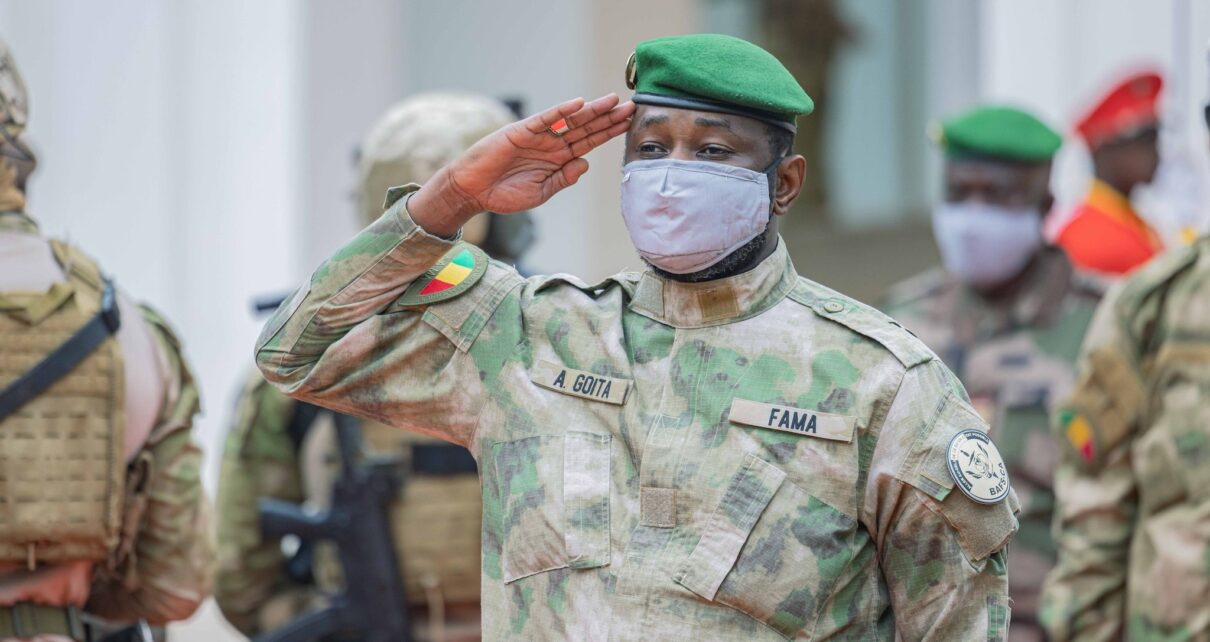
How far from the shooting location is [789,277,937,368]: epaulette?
3277 millimetres

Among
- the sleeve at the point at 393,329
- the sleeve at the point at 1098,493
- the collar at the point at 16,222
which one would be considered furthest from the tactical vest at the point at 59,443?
the sleeve at the point at 1098,493

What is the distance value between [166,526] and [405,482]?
3.70 feet

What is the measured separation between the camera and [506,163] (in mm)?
3338

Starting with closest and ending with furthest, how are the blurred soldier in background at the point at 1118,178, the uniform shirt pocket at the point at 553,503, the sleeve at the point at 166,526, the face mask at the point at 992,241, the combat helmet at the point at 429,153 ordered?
the uniform shirt pocket at the point at 553,503 → the sleeve at the point at 166,526 → the combat helmet at the point at 429,153 → the face mask at the point at 992,241 → the blurred soldier in background at the point at 1118,178

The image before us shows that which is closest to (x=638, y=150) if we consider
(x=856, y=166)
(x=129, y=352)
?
(x=129, y=352)

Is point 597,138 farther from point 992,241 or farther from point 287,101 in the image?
point 287,101

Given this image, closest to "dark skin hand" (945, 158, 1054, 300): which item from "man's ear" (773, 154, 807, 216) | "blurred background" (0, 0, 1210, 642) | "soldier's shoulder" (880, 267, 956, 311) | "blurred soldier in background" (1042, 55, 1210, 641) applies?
"soldier's shoulder" (880, 267, 956, 311)

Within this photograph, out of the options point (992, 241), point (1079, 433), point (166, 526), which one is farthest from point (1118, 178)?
point (166, 526)

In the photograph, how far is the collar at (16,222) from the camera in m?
4.27

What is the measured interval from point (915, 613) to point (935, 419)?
0.32m

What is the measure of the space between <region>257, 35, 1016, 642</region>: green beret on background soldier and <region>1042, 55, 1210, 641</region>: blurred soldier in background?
170 centimetres

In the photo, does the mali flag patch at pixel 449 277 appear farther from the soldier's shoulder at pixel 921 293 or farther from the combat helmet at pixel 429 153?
the soldier's shoulder at pixel 921 293

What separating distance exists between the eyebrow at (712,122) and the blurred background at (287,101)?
561cm

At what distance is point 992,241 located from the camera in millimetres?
6500
